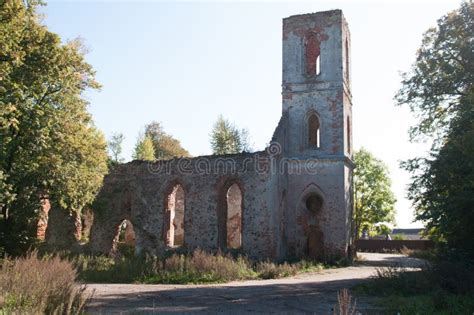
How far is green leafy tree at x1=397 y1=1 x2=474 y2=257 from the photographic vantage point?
12170 millimetres

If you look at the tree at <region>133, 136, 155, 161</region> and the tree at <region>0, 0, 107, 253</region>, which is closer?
the tree at <region>0, 0, 107, 253</region>

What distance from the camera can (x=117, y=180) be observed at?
23.1m

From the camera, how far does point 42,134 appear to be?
14703mm

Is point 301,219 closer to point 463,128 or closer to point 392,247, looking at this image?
point 463,128

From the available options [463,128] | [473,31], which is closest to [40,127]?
[463,128]

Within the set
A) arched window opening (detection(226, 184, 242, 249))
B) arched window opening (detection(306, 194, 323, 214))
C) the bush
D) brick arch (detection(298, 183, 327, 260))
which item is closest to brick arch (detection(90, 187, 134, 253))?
arched window opening (detection(226, 184, 242, 249))

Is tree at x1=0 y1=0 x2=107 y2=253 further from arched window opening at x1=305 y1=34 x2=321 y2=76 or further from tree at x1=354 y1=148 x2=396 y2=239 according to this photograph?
tree at x1=354 y1=148 x2=396 y2=239

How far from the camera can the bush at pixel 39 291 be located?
707 cm

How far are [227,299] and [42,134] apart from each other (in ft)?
27.4

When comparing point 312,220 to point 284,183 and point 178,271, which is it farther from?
point 178,271

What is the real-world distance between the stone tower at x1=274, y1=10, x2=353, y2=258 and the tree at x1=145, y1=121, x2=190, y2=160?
91.7 ft

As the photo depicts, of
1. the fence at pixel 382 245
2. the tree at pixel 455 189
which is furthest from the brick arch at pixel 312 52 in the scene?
the fence at pixel 382 245

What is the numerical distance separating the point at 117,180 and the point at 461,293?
17250 mm

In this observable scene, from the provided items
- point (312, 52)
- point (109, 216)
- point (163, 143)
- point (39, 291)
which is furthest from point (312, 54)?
point (163, 143)
